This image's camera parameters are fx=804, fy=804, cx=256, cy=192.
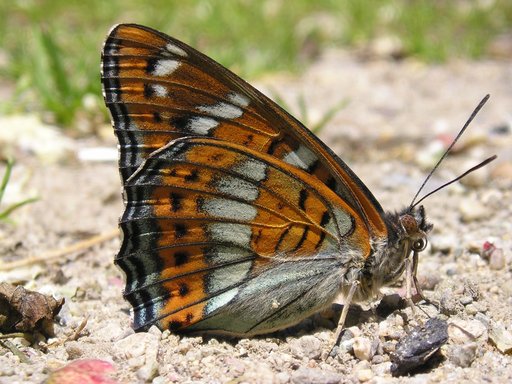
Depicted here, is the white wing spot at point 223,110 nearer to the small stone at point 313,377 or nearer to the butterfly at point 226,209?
the butterfly at point 226,209

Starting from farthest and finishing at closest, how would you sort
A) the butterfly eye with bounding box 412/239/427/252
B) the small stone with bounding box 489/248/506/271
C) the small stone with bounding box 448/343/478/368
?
1. the small stone with bounding box 489/248/506/271
2. the butterfly eye with bounding box 412/239/427/252
3. the small stone with bounding box 448/343/478/368

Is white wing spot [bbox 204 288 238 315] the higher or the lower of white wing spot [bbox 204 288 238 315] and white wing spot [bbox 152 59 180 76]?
the lower

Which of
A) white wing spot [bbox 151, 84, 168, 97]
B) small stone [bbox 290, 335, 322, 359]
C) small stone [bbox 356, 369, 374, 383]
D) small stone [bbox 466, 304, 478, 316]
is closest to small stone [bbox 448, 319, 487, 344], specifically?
small stone [bbox 466, 304, 478, 316]

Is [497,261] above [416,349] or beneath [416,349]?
above

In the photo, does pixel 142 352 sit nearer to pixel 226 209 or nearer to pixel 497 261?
pixel 226 209

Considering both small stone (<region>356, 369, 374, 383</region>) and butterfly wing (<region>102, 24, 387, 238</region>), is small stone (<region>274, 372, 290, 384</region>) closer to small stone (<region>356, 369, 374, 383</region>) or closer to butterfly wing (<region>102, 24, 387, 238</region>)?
small stone (<region>356, 369, 374, 383</region>)

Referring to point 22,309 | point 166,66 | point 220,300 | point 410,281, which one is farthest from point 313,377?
point 166,66

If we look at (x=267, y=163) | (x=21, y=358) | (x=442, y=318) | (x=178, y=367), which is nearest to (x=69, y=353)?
(x=21, y=358)
